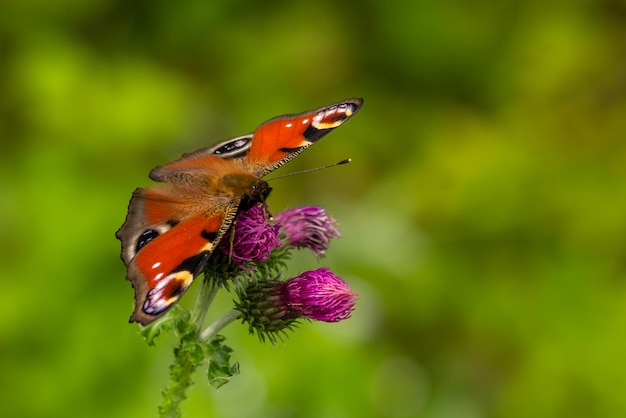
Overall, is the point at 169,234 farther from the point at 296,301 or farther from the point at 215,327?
the point at 296,301

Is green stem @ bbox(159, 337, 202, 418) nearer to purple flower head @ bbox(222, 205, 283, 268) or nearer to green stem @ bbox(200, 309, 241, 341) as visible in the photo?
green stem @ bbox(200, 309, 241, 341)

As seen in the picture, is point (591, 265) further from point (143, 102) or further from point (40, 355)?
point (40, 355)

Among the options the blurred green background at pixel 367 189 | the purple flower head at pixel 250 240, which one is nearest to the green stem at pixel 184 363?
the purple flower head at pixel 250 240

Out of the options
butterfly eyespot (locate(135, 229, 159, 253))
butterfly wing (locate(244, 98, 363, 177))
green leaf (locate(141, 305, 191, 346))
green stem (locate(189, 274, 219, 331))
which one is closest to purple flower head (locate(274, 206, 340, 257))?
butterfly wing (locate(244, 98, 363, 177))

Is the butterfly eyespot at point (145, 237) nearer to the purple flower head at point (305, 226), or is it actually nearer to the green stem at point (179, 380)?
the green stem at point (179, 380)

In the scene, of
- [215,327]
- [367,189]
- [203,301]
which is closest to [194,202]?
[203,301]

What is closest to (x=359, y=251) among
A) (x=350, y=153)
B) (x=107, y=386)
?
(x=350, y=153)

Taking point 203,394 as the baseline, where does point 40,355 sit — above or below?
above
